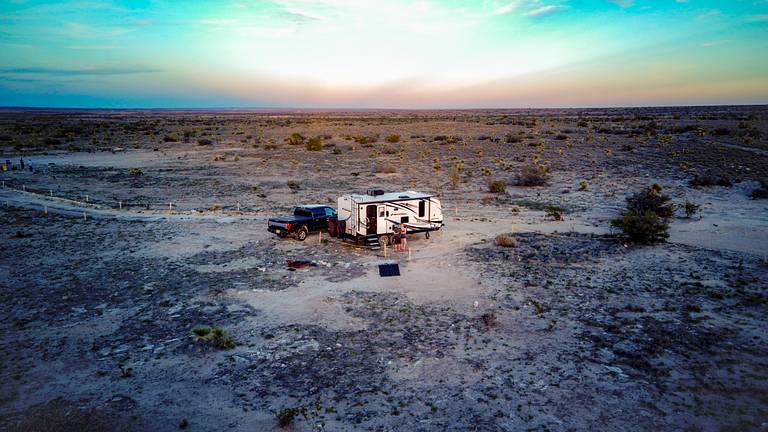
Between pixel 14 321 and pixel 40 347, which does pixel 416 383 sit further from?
pixel 14 321

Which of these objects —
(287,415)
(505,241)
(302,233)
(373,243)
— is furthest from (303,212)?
(287,415)

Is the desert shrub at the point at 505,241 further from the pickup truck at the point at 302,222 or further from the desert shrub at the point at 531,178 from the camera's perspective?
the desert shrub at the point at 531,178

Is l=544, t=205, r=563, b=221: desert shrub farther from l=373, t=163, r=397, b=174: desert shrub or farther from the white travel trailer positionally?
l=373, t=163, r=397, b=174: desert shrub

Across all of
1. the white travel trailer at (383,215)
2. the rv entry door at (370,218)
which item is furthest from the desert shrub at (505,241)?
the rv entry door at (370,218)

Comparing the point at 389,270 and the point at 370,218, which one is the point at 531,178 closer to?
the point at 370,218

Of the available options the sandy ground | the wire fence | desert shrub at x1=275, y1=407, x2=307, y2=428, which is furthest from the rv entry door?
desert shrub at x1=275, y1=407, x2=307, y2=428

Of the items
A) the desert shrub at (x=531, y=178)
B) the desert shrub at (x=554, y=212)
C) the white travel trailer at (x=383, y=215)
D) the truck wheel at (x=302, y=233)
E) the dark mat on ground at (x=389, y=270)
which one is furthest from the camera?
the desert shrub at (x=531, y=178)
